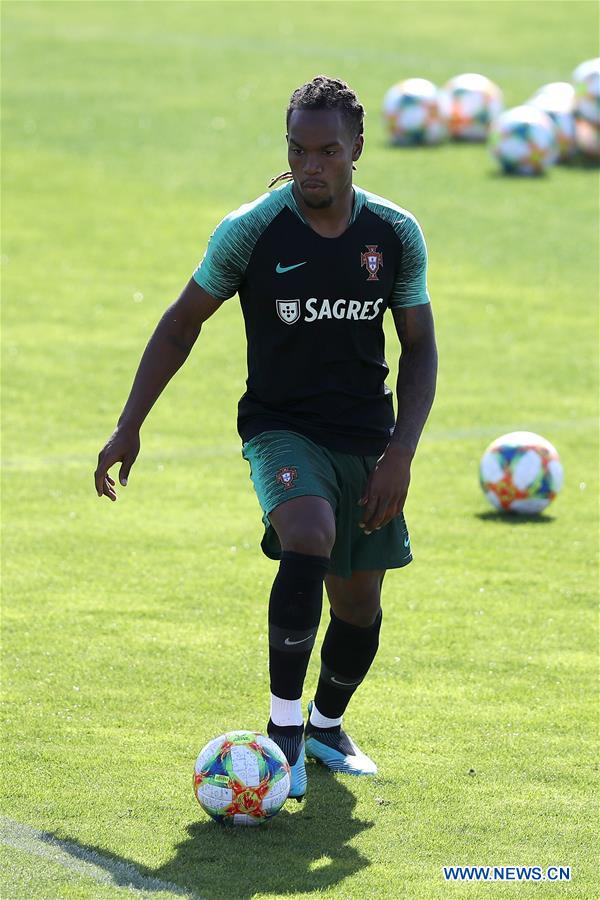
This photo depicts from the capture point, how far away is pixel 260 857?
5027 millimetres

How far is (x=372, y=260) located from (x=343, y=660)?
59.2 inches

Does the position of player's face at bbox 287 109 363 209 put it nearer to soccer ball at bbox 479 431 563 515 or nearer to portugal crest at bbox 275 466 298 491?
portugal crest at bbox 275 466 298 491

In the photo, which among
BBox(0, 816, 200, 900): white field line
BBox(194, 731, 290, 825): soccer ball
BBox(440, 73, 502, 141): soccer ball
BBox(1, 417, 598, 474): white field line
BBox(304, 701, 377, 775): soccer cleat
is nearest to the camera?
BBox(0, 816, 200, 900): white field line

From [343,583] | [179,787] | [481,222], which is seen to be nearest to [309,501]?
[343,583]

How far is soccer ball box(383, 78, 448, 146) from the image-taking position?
21.6m

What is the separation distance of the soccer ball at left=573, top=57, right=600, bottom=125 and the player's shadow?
53.1 ft

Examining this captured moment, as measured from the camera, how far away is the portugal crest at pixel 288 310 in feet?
18.1

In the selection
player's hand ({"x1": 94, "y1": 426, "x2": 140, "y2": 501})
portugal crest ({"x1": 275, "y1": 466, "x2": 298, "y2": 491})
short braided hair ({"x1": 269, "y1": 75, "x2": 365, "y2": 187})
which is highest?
short braided hair ({"x1": 269, "y1": 75, "x2": 365, "y2": 187})

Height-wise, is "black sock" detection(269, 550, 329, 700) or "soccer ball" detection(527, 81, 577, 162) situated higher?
"black sock" detection(269, 550, 329, 700)

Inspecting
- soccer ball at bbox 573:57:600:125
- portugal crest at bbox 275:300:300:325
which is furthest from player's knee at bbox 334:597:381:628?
soccer ball at bbox 573:57:600:125

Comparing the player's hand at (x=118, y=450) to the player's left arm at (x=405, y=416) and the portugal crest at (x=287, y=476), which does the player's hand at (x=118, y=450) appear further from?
the player's left arm at (x=405, y=416)

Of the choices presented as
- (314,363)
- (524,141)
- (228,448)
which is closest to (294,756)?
(314,363)

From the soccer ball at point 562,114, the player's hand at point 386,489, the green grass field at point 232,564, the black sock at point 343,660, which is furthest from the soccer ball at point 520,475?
the soccer ball at point 562,114

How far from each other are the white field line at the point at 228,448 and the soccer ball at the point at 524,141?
8.95 meters
